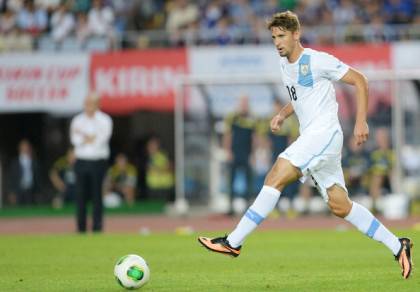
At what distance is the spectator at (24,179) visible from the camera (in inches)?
Result: 1097

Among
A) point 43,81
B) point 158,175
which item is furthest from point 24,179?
point 158,175

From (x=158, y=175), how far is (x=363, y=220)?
54.9ft

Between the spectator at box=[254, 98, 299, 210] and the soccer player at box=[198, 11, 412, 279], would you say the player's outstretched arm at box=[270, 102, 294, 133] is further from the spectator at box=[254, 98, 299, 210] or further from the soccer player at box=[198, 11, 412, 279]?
the spectator at box=[254, 98, 299, 210]

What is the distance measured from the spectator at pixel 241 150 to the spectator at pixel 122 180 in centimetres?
476

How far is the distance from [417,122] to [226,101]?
13.7ft

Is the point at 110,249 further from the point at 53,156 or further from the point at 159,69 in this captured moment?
the point at 53,156

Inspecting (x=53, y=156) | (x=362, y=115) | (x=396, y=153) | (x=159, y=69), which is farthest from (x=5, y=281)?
(x=53, y=156)

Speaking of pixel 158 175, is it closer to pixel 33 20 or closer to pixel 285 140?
pixel 285 140

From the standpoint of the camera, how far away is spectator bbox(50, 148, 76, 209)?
2772 cm

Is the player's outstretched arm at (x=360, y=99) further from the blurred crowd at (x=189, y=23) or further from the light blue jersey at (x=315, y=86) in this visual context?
the blurred crowd at (x=189, y=23)

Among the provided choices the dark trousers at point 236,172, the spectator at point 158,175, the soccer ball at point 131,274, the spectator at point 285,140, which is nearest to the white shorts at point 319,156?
the soccer ball at point 131,274

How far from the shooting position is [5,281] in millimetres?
10758

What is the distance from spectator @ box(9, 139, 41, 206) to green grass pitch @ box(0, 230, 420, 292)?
979cm

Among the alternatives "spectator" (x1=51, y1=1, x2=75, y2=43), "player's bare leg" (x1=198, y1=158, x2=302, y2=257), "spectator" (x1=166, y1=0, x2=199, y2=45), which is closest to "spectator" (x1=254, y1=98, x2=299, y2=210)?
"spectator" (x1=166, y1=0, x2=199, y2=45)
